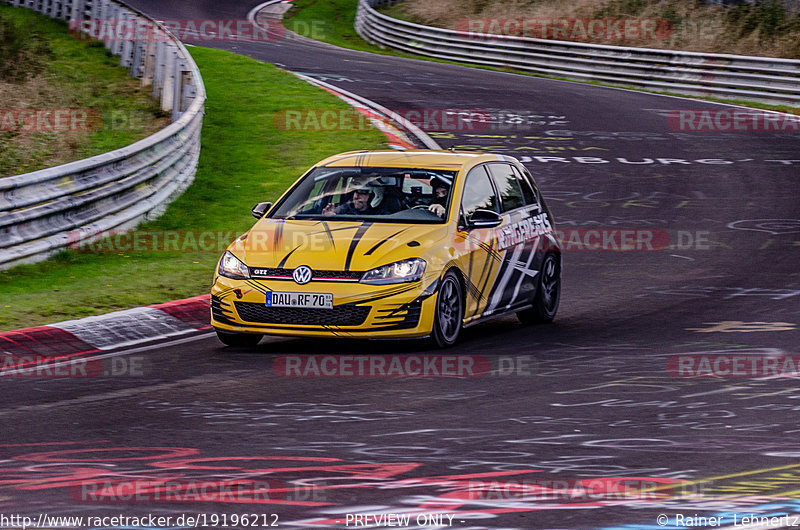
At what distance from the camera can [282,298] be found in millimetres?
10273

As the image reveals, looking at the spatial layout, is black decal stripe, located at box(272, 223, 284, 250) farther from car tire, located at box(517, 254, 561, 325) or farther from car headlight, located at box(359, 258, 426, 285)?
car tire, located at box(517, 254, 561, 325)

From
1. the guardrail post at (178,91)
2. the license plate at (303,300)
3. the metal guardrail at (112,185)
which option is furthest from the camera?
the guardrail post at (178,91)

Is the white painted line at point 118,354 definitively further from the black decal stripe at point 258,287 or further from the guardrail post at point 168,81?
the guardrail post at point 168,81

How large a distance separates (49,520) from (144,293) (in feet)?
22.7

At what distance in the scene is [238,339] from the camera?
35.4 ft

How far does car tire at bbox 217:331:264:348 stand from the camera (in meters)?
10.7

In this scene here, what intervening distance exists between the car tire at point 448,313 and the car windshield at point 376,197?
0.64 m

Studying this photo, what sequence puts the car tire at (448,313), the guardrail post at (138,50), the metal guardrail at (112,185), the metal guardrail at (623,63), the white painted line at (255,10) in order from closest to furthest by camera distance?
the car tire at (448,313)
the metal guardrail at (112,185)
the guardrail post at (138,50)
the metal guardrail at (623,63)
the white painted line at (255,10)

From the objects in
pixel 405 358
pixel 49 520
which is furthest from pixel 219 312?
pixel 49 520

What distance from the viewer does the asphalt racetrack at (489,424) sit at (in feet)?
19.7

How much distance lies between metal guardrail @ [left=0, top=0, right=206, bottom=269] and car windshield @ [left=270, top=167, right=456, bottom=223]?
10.9 feet

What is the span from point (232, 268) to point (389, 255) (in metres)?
1.30

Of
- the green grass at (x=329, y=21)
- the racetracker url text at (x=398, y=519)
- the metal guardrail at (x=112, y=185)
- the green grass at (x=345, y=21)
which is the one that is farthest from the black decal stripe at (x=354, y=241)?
the green grass at (x=329, y=21)

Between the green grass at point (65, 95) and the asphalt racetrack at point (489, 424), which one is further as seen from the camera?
the green grass at point (65, 95)
